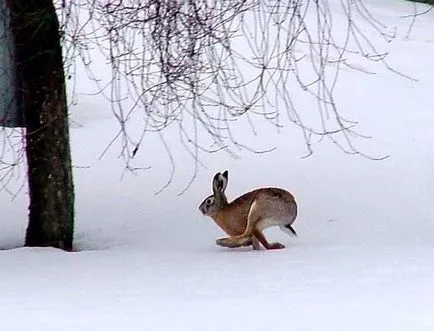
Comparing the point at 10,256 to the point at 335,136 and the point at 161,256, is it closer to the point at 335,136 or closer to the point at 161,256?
the point at 161,256

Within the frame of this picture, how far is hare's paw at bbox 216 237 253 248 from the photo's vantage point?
8.20m

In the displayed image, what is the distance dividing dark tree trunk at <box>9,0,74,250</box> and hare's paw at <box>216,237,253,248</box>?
134cm

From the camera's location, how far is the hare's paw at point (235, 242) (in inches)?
323

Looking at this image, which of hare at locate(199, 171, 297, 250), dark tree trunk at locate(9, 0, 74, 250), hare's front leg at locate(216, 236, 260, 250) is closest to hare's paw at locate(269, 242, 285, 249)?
hare at locate(199, 171, 297, 250)

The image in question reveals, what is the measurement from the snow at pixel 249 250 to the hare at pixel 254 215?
147mm

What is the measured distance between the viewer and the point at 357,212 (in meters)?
10.0

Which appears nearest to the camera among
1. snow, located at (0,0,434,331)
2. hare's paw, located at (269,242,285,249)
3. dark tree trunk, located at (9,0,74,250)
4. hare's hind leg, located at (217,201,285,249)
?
snow, located at (0,0,434,331)

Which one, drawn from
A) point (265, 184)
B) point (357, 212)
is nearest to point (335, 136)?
point (265, 184)

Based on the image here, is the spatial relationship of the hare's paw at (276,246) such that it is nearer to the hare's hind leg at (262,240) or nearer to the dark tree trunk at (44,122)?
the hare's hind leg at (262,240)

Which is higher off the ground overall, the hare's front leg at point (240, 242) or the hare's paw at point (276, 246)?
the hare's front leg at point (240, 242)

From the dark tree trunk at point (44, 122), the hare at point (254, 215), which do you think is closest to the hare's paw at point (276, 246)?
the hare at point (254, 215)

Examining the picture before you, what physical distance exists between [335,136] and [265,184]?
247 centimetres

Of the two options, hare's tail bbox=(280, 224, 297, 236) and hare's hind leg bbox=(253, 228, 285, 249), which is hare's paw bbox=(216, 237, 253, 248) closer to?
hare's hind leg bbox=(253, 228, 285, 249)

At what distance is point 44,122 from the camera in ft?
28.4
